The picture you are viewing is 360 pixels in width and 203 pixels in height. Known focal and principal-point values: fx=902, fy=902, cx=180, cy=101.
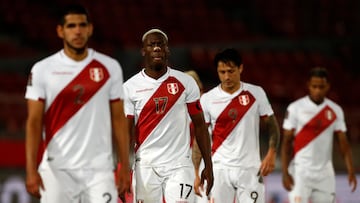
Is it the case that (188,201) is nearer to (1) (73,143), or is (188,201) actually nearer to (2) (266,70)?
(1) (73,143)

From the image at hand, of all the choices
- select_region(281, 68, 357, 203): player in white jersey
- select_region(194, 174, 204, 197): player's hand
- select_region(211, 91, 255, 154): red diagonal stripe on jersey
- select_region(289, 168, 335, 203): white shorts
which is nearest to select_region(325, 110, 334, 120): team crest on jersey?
select_region(281, 68, 357, 203): player in white jersey

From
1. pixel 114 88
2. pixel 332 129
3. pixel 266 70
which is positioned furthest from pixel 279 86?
pixel 114 88

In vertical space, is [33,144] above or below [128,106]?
below

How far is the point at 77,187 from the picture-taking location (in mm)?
6410

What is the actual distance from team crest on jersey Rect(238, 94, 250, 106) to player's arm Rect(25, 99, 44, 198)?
3389 mm

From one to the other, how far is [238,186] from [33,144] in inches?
133

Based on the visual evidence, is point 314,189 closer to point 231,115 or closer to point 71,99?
point 231,115

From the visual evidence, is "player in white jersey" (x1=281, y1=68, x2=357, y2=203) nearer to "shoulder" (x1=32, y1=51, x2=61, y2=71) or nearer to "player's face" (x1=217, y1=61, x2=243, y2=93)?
"player's face" (x1=217, y1=61, x2=243, y2=93)

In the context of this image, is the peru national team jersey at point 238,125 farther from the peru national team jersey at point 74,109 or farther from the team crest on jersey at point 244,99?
the peru national team jersey at point 74,109

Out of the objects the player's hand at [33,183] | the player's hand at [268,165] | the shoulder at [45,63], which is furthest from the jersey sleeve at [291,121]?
the player's hand at [33,183]

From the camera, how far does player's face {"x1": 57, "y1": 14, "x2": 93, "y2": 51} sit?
251 inches

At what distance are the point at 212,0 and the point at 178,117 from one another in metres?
17.7

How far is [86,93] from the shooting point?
253 inches

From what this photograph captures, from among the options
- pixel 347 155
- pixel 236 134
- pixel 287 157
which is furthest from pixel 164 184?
pixel 347 155
